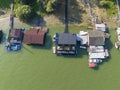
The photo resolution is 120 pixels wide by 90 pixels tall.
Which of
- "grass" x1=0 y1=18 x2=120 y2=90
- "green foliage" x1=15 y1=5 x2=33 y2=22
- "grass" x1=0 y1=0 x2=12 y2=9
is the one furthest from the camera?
"grass" x1=0 y1=0 x2=12 y2=9

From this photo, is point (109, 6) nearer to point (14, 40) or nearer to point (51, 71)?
point (51, 71)

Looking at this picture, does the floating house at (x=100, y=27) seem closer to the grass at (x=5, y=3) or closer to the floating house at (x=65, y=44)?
the floating house at (x=65, y=44)

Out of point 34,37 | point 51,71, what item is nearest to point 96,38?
point 51,71

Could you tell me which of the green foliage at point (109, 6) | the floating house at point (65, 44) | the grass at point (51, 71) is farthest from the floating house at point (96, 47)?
the green foliage at point (109, 6)

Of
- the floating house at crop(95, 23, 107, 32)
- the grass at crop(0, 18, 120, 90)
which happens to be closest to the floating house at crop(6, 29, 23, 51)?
the grass at crop(0, 18, 120, 90)

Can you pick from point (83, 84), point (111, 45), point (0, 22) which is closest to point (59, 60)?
point (83, 84)

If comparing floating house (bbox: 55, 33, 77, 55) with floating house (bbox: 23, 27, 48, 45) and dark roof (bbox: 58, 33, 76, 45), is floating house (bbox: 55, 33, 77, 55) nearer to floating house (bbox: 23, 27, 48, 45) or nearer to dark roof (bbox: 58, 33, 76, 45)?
dark roof (bbox: 58, 33, 76, 45)

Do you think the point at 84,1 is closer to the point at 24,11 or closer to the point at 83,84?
the point at 24,11
